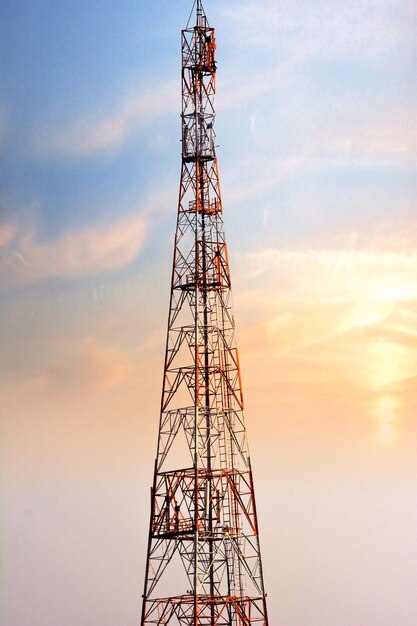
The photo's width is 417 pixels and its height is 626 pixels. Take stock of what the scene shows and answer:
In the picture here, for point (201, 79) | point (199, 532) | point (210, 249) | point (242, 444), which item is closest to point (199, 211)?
point (210, 249)

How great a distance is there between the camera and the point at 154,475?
334 feet

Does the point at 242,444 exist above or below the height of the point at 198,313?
below

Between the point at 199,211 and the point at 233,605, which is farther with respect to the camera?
the point at 199,211

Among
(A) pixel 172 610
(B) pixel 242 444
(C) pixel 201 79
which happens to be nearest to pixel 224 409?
(B) pixel 242 444

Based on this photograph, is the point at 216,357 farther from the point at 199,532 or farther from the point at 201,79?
the point at 201,79

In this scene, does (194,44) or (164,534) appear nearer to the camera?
(164,534)

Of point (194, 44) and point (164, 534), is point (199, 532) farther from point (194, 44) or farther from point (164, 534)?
point (194, 44)

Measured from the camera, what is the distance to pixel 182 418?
102 metres

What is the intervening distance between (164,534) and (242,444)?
1001 cm

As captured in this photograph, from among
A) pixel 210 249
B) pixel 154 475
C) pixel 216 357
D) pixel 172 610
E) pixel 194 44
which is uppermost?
pixel 194 44

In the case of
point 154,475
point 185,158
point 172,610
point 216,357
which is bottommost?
point 172,610

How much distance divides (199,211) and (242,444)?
2048 cm

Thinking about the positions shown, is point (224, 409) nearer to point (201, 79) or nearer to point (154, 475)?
point (154, 475)

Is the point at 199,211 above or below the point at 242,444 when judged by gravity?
above
